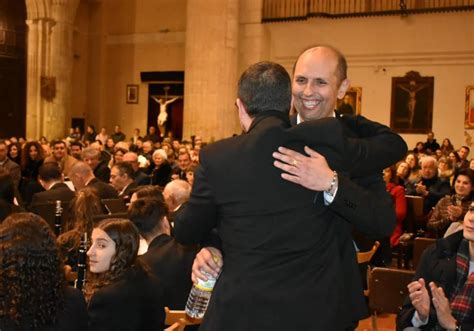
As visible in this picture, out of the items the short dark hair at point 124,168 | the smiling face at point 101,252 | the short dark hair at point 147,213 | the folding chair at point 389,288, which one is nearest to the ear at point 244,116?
the smiling face at point 101,252

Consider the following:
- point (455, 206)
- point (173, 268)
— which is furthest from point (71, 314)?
point (455, 206)

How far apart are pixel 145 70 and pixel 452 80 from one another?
12.9 metres

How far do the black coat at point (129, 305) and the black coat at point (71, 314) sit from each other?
45 centimetres

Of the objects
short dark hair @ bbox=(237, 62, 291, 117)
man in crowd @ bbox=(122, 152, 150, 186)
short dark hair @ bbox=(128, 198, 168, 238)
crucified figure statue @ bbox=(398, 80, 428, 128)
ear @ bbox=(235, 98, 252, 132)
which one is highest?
crucified figure statue @ bbox=(398, 80, 428, 128)

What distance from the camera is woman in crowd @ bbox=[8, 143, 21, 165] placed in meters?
13.6

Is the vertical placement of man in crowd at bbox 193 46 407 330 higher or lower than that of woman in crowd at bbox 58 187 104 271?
higher

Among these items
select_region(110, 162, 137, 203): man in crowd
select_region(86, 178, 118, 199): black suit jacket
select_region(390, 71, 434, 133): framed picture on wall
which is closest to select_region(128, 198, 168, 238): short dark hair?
select_region(86, 178, 118, 199): black suit jacket

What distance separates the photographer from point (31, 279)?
279 cm

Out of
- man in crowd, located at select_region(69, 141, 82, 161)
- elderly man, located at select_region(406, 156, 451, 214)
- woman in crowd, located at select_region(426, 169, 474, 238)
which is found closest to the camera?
woman in crowd, located at select_region(426, 169, 474, 238)

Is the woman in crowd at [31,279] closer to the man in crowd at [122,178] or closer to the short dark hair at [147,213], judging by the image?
the short dark hair at [147,213]

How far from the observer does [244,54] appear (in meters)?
23.3

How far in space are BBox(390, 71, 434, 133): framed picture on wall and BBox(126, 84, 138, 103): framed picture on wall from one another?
11.5 m

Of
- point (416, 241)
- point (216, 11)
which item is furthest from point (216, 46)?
point (416, 241)

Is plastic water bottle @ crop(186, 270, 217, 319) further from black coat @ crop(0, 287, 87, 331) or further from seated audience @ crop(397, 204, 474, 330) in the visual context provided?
seated audience @ crop(397, 204, 474, 330)
